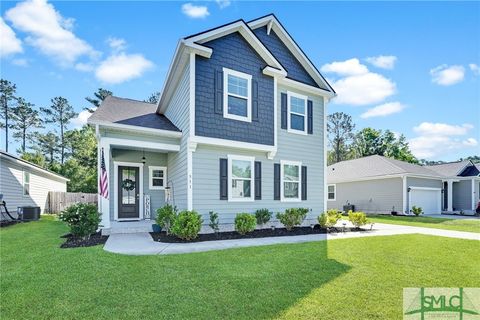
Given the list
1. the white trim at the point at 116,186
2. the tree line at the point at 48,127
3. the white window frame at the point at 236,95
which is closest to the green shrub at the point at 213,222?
the white window frame at the point at 236,95

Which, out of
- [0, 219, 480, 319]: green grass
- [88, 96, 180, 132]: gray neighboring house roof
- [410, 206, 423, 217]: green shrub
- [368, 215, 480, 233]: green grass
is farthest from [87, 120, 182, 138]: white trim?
[410, 206, 423, 217]: green shrub

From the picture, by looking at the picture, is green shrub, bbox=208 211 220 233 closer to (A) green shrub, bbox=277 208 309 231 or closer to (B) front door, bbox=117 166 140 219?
(A) green shrub, bbox=277 208 309 231

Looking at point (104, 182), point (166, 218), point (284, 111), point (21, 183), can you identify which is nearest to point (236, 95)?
point (284, 111)

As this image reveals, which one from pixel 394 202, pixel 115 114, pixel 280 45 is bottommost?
pixel 394 202

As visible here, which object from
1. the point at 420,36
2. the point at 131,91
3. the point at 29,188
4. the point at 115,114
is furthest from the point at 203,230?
the point at 131,91

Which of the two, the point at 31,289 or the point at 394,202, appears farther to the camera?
the point at 394,202

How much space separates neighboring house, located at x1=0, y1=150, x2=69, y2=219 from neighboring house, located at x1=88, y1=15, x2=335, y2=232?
714 centimetres

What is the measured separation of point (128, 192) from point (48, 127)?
33538mm

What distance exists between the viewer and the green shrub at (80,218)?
25.7ft

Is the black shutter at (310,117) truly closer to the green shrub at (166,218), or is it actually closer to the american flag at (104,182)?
the green shrub at (166,218)

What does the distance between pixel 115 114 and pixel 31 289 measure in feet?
25.8

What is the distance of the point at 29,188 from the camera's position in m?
17.5

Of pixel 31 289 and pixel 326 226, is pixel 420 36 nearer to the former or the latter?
pixel 326 226

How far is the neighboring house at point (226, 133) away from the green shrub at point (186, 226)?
894 mm
